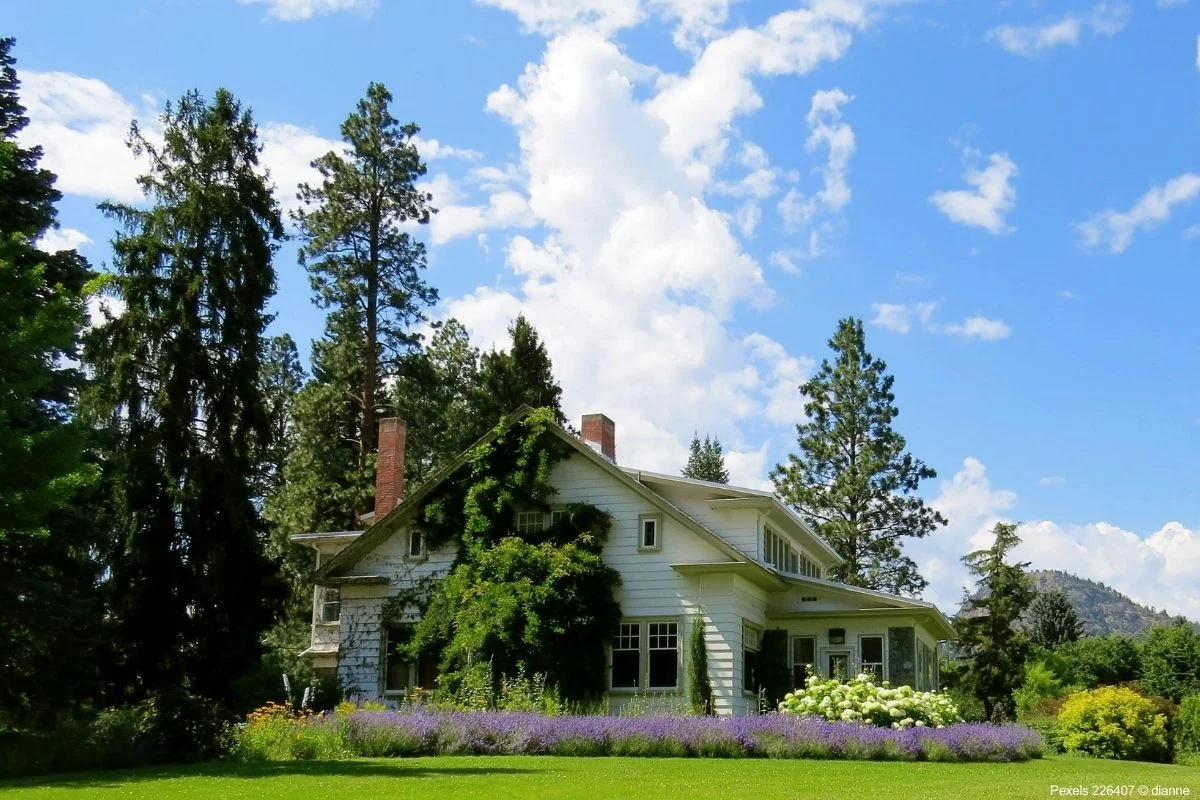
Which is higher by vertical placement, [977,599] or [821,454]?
[821,454]

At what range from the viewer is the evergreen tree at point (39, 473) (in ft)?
60.7

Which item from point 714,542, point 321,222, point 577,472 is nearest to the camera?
point 714,542

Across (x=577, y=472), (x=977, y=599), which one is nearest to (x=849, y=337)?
(x=977, y=599)

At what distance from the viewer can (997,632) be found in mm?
47312

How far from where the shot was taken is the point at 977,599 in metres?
48.2

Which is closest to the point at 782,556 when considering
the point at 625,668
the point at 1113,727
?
the point at 625,668

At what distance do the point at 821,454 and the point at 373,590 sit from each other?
92.9 ft

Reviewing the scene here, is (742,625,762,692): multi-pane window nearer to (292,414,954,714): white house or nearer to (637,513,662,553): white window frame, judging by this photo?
(292,414,954,714): white house

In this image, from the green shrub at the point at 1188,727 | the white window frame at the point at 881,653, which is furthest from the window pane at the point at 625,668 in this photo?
the green shrub at the point at 1188,727

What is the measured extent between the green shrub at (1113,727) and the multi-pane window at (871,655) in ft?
14.7

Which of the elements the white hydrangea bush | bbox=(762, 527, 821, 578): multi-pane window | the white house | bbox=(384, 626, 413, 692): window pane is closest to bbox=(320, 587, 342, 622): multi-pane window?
the white house

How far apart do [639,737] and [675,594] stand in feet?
27.1

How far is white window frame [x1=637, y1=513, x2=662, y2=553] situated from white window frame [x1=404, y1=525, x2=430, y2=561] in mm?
5644

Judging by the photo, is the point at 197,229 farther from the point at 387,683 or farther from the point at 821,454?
the point at 821,454
